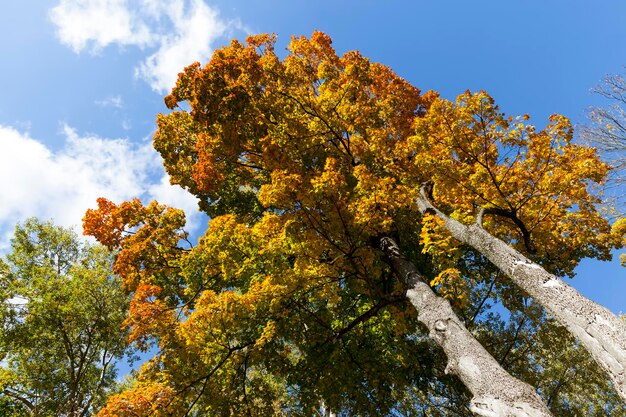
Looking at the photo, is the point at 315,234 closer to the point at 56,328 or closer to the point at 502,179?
the point at 502,179

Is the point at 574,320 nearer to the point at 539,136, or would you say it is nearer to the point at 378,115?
the point at 539,136

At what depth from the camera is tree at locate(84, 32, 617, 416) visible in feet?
23.8

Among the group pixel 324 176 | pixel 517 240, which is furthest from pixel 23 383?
pixel 517 240

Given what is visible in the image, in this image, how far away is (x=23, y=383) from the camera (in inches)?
556

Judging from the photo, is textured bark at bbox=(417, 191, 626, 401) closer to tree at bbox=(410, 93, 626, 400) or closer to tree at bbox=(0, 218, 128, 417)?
tree at bbox=(410, 93, 626, 400)

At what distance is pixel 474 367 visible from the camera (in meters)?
5.11

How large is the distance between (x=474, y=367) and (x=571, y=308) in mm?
1484

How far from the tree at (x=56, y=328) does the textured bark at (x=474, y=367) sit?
12.3m

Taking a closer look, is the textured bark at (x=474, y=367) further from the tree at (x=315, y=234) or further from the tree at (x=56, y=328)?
the tree at (x=56, y=328)

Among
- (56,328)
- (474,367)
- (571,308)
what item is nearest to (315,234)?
(474,367)

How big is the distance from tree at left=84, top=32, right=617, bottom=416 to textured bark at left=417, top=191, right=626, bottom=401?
2.91 ft

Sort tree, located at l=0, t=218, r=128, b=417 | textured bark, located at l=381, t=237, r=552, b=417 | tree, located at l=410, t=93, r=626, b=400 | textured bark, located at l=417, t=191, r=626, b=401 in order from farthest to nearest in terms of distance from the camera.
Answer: tree, located at l=0, t=218, r=128, b=417
tree, located at l=410, t=93, r=626, b=400
textured bark, located at l=381, t=237, r=552, b=417
textured bark, located at l=417, t=191, r=626, b=401

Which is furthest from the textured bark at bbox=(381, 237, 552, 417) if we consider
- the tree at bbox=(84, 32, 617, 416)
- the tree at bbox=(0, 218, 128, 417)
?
the tree at bbox=(0, 218, 128, 417)

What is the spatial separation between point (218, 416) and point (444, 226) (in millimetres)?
6413
